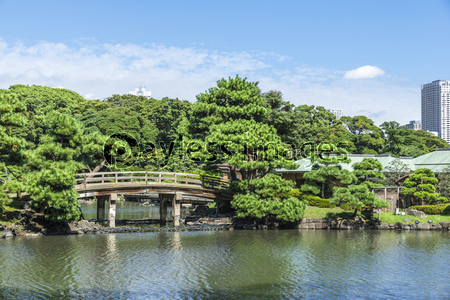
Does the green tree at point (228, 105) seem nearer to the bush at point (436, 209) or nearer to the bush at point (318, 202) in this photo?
the bush at point (318, 202)

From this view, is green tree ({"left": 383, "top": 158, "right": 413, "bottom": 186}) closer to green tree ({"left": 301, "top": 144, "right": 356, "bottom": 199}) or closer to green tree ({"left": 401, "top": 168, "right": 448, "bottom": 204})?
green tree ({"left": 401, "top": 168, "right": 448, "bottom": 204})

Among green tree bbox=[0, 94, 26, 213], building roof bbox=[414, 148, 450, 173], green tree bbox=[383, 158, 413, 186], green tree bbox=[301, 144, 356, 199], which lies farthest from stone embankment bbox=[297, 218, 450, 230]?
green tree bbox=[0, 94, 26, 213]

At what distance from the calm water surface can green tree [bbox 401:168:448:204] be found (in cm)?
602

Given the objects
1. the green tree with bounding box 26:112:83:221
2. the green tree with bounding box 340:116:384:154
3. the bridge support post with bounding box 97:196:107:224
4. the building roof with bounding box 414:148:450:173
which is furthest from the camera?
the green tree with bounding box 340:116:384:154

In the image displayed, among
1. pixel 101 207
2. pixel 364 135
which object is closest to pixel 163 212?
pixel 101 207

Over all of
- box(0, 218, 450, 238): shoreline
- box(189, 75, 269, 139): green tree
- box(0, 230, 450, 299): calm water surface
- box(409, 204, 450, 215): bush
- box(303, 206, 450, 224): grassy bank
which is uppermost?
box(189, 75, 269, 139): green tree

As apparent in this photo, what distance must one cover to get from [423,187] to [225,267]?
21.6 m

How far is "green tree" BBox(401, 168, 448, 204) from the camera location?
33.6 meters

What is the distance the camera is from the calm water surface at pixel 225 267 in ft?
51.7

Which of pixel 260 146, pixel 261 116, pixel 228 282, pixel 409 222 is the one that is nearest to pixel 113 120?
pixel 261 116

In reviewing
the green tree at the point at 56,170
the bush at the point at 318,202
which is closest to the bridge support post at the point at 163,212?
the green tree at the point at 56,170

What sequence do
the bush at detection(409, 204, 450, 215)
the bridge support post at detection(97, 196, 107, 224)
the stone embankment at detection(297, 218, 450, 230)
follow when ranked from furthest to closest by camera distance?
1. the bush at detection(409, 204, 450, 215)
2. the bridge support post at detection(97, 196, 107, 224)
3. the stone embankment at detection(297, 218, 450, 230)

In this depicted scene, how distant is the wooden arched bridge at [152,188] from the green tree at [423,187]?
569 inches

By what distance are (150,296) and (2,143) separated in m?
15.4
